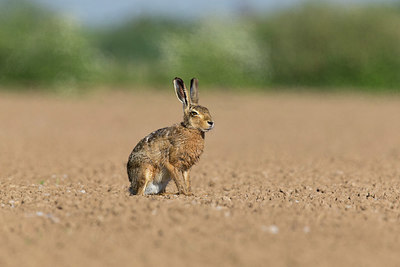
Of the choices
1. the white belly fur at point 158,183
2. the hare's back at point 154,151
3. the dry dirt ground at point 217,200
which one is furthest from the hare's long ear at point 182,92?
the dry dirt ground at point 217,200

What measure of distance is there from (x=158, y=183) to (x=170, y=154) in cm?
39

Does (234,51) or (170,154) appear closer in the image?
(170,154)

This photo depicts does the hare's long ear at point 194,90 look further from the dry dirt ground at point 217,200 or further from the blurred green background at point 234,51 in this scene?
→ the blurred green background at point 234,51

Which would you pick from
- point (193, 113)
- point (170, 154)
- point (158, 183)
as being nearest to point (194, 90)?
point (193, 113)

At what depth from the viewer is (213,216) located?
232 inches

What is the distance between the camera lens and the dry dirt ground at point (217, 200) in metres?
5.11

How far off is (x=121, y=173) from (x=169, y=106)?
13.3m

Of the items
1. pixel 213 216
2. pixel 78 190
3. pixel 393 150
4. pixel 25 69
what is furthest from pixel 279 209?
pixel 25 69

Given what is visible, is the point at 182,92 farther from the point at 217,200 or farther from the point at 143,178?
the point at 217,200

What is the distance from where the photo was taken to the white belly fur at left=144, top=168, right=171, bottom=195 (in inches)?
293

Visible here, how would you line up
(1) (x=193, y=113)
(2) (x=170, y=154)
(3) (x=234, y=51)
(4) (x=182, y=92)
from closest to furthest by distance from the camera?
(2) (x=170, y=154) → (1) (x=193, y=113) → (4) (x=182, y=92) → (3) (x=234, y=51)

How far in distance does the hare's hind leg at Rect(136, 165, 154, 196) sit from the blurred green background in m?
16.8

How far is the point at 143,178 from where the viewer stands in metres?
7.35

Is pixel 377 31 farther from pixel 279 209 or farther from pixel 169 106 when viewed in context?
pixel 279 209
